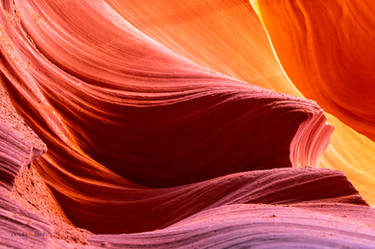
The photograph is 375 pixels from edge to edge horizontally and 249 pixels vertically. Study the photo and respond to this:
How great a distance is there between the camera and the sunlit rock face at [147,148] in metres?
1.59

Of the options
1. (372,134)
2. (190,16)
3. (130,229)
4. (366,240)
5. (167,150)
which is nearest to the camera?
(366,240)

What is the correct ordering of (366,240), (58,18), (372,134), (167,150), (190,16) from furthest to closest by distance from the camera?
1. (372,134)
2. (190,16)
3. (58,18)
4. (167,150)
5. (366,240)

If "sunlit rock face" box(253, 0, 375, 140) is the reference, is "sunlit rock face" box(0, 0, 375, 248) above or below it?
below

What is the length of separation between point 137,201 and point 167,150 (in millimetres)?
323

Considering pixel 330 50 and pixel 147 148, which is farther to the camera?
pixel 330 50

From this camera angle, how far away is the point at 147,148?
8.78ft

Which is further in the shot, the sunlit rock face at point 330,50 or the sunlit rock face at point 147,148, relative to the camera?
the sunlit rock face at point 330,50

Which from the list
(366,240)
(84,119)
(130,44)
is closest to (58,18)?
(130,44)

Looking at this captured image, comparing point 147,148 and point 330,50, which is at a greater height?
point 330,50

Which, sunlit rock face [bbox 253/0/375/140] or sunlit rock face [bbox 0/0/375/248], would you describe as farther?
sunlit rock face [bbox 253/0/375/140]

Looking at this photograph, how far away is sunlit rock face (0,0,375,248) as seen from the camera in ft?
5.21

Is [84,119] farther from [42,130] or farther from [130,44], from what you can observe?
[130,44]

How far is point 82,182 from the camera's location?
97.8 inches

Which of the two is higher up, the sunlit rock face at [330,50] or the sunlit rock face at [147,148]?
the sunlit rock face at [330,50]
